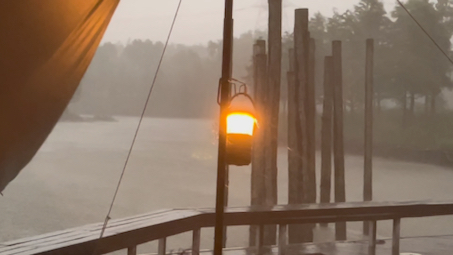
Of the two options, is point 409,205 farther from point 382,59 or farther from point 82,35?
point 382,59

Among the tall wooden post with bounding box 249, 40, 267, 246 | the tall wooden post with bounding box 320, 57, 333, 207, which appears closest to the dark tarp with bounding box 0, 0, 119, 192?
the tall wooden post with bounding box 249, 40, 267, 246

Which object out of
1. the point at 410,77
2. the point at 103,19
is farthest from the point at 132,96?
the point at 410,77

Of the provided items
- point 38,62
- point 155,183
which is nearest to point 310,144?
point 38,62

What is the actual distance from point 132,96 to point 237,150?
3.34 meters

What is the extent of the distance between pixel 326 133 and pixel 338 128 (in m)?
0.18

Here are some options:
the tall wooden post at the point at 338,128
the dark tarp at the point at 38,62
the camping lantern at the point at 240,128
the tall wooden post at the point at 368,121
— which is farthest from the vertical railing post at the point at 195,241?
the tall wooden post at the point at 368,121

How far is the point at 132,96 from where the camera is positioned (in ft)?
17.2

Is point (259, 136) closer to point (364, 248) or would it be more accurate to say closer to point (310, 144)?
point (310, 144)

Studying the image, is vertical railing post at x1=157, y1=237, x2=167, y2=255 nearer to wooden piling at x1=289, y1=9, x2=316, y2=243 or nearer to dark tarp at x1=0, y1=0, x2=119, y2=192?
dark tarp at x1=0, y1=0, x2=119, y2=192

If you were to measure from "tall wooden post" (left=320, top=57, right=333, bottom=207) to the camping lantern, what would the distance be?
3.26m

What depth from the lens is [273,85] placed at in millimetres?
4520

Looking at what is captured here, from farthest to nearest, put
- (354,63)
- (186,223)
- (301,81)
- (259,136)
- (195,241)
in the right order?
1. (354,63)
2. (259,136)
3. (301,81)
4. (195,241)
5. (186,223)

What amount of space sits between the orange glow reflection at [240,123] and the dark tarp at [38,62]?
2.70ft

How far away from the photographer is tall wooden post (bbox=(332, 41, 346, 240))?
17.1ft
